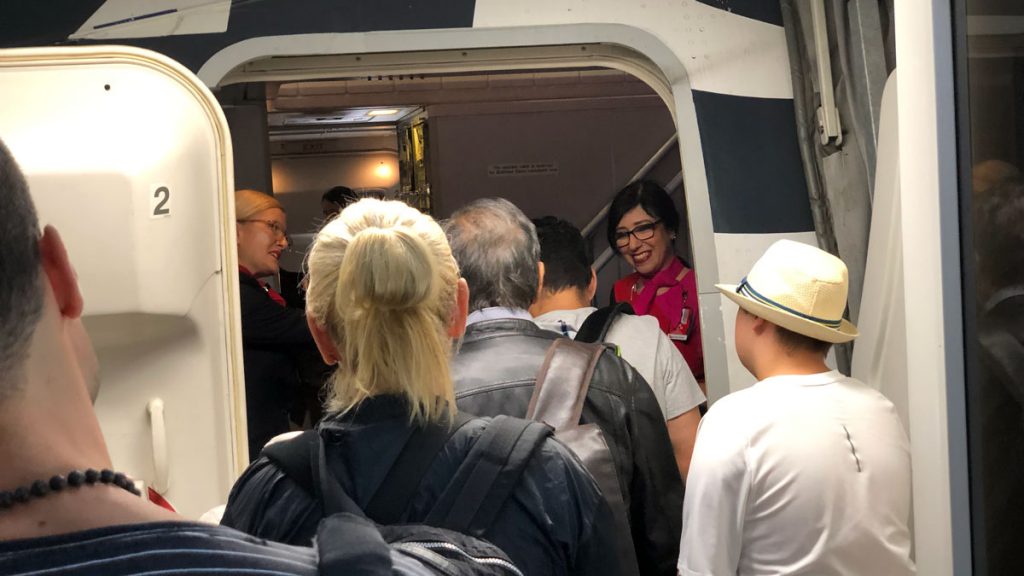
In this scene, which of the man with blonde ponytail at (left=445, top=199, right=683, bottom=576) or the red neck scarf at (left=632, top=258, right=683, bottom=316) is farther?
the red neck scarf at (left=632, top=258, right=683, bottom=316)

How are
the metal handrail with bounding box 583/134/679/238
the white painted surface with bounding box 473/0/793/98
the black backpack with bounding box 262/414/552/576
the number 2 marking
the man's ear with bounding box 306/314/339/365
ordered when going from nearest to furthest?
the black backpack with bounding box 262/414/552/576 → the man's ear with bounding box 306/314/339/365 → the number 2 marking → the white painted surface with bounding box 473/0/793/98 → the metal handrail with bounding box 583/134/679/238

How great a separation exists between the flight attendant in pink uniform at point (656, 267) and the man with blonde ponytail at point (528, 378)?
157 cm

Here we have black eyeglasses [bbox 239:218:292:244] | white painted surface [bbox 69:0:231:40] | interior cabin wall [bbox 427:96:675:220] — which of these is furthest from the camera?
interior cabin wall [bbox 427:96:675:220]

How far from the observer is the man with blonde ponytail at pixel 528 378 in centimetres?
211

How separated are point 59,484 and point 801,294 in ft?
5.94

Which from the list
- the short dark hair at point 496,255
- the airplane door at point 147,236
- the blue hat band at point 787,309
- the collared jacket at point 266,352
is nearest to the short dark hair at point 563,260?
the short dark hair at point 496,255

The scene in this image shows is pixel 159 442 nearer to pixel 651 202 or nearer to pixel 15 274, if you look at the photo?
pixel 651 202

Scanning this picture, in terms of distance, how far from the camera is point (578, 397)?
6.90ft

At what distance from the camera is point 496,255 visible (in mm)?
2342

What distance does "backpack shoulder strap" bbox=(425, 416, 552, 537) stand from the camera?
1.50 meters

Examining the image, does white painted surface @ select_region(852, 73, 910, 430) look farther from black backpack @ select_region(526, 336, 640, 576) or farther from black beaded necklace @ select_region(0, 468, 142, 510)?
black beaded necklace @ select_region(0, 468, 142, 510)

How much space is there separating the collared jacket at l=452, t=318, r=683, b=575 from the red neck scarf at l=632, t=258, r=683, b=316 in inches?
65.9

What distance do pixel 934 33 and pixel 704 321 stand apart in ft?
5.98

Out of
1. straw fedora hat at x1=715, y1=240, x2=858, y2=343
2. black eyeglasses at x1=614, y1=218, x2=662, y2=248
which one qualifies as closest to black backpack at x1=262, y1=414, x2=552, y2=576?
straw fedora hat at x1=715, y1=240, x2=858, y2=343
